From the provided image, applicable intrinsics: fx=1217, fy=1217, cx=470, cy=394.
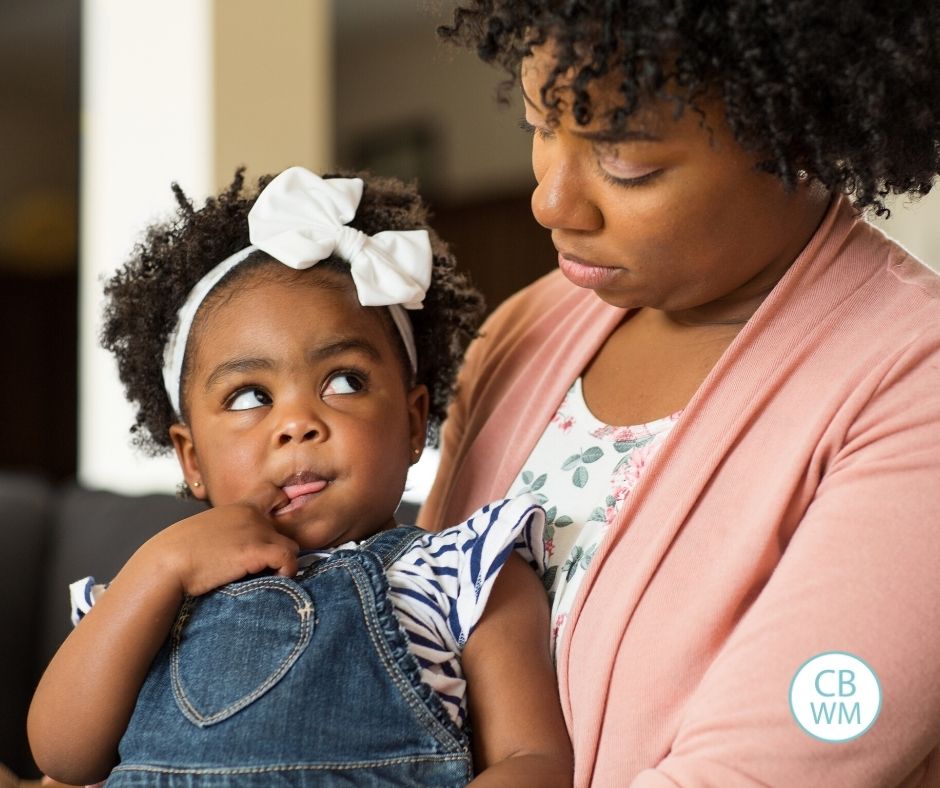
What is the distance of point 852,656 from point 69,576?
5.66 ft

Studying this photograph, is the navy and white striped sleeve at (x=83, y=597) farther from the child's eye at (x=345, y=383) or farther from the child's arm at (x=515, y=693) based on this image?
the child's arm at (x=515, y=693)

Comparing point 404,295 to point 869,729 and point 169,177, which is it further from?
point 169,177

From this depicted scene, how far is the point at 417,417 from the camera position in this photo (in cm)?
162

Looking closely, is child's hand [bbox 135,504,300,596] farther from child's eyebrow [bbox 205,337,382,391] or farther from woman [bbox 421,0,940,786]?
woman [bbox 421,0,940,786]

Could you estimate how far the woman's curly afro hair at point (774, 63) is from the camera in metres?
1.13

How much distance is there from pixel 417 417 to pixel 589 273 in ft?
1.30

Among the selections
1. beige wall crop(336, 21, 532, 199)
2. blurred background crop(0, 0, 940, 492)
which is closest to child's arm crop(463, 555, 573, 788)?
blurred background crop(0, 0, 940, 492)

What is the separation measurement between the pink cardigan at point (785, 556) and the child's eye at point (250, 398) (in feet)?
1.50

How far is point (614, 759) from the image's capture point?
1201 millimetres

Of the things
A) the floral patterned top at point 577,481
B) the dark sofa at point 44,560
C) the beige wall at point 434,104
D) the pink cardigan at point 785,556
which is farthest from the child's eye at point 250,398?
the beige wall at point 434,104

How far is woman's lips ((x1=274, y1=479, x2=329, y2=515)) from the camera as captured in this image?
4.64 feet

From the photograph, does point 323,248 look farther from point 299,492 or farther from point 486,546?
point 486,546

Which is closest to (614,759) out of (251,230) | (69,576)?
(251,230)

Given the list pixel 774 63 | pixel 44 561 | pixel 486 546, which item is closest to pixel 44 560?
pixel 44 561
